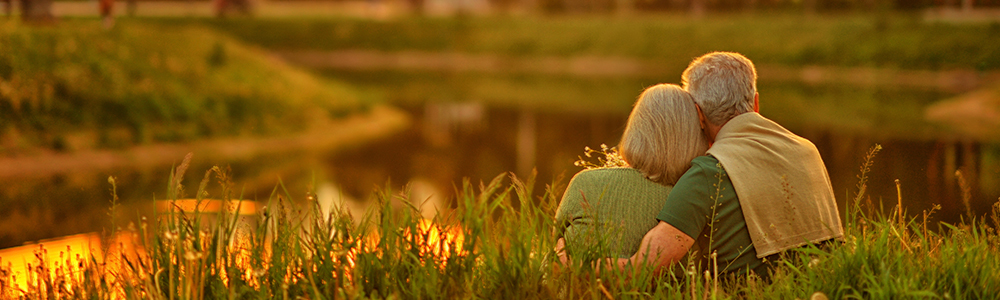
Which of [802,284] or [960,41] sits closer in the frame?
[802,284]

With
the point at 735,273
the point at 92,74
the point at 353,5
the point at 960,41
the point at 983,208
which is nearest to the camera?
the point at 735,273

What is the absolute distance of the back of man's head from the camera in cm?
350

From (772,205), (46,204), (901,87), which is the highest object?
(772,205)

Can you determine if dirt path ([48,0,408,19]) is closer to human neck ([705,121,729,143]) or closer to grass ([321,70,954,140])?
grass ([321,70,954,140])

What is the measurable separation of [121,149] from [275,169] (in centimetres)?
203

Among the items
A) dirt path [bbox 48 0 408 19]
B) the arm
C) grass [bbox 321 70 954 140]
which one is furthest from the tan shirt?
dirt path [bbox 48 0 408 19]

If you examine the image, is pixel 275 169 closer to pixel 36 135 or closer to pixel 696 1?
pixel 36 135

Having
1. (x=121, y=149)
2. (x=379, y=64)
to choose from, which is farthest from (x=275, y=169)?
(x=379, y=64)

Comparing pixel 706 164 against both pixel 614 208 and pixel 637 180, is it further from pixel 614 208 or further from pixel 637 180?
pixel 614 208

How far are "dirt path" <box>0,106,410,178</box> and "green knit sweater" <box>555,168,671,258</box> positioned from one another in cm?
681

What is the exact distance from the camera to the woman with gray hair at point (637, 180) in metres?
3.47

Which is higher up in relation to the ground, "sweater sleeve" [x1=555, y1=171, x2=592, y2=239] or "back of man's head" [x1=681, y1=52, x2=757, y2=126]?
"back of man's head" [x1=681, y1=52, x2=757, y2=126]

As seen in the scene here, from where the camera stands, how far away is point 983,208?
845cm

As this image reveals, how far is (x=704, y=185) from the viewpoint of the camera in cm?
332
